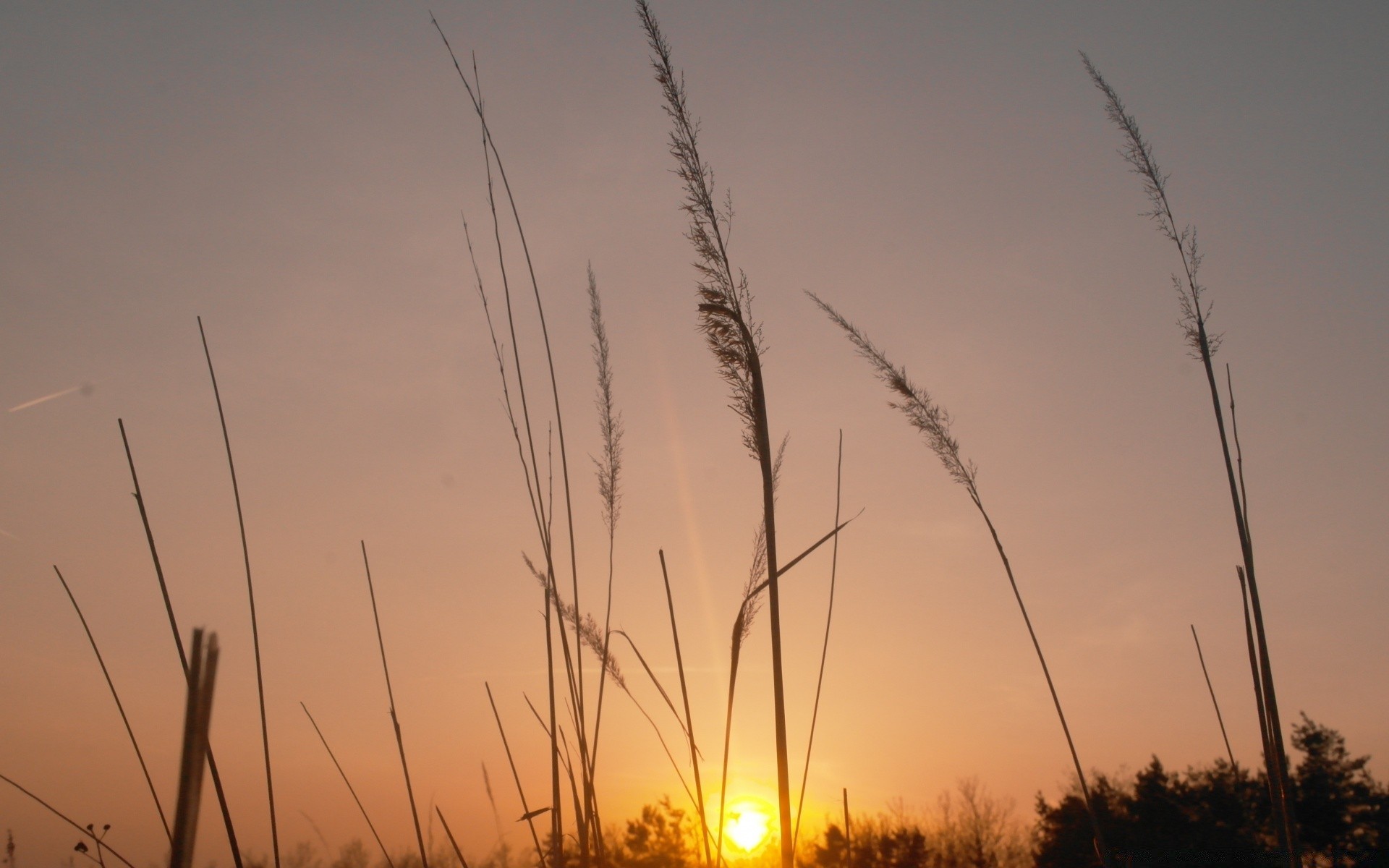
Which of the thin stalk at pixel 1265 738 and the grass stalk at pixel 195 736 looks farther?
the thin stalk at pixel 1265 738

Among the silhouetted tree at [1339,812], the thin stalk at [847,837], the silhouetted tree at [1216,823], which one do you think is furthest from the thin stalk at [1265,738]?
the silhouetted tree at [1339,812]

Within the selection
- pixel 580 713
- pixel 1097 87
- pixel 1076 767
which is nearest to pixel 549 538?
pixel 580 713

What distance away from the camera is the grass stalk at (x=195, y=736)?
538 mm

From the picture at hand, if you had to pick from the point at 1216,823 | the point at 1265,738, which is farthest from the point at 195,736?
the point at 1216,823

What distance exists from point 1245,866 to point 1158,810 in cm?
264

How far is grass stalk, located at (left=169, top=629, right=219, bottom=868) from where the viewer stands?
0.54 metres

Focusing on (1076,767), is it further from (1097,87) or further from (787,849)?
(1097,87)

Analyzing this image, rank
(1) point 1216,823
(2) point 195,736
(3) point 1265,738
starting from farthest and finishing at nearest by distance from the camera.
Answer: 1. (1) point 1216,823
2. (3) point 1265,738
3. (2) point 195,736

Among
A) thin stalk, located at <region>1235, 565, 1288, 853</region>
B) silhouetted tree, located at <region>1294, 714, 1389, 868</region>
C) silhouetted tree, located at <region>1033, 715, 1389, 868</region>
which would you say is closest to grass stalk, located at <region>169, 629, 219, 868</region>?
thin stalk, located at <region>1235, 565, 1288, 853</region>

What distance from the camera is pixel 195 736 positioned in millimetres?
557

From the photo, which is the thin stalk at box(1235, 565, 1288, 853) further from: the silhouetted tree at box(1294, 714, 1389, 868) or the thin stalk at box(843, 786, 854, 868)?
the silhouetted tree at box(1294, 714, 1389, 868)

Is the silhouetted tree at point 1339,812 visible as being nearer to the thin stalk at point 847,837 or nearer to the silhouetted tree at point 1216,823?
the silhouetted tree at point 1216,823

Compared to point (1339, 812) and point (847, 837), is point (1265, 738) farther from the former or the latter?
point (1339, 812)

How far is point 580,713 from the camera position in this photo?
2354 mm
